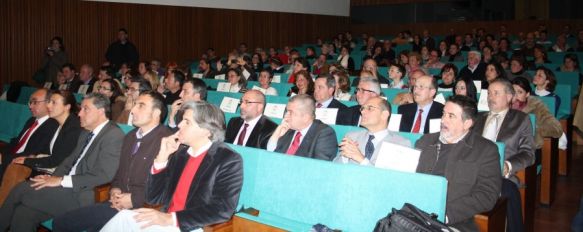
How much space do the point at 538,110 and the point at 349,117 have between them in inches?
64.9

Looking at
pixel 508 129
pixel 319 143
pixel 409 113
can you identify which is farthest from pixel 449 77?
pixel 319 143

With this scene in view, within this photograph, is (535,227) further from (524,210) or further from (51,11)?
(51,11)

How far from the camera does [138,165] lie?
3.21 m

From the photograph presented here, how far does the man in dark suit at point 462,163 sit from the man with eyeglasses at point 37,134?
3.02 metres

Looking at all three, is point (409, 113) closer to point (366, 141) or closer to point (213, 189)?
point (366, 141)

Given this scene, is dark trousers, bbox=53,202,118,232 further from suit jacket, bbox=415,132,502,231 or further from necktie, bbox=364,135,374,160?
suit jacket, bbox=415,132,502,231

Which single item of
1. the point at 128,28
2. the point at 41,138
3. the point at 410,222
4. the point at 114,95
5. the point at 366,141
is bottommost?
the point at 410,222

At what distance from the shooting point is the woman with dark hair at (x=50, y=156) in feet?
12.5

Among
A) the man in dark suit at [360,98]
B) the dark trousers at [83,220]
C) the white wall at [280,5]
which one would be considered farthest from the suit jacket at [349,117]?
the white wall at [280,5]

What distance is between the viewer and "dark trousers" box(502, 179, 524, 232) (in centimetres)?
311

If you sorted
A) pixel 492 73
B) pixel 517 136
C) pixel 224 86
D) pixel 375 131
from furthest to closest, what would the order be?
1. pixel 224 86
2. pixel 492 73
3. pixel 517 136
4. pixel 375 131

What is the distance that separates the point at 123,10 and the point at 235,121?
25.6ft

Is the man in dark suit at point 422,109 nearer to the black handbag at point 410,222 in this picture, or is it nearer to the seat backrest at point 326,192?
the seat backrest at point 326,192

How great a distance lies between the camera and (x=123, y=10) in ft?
36.2
